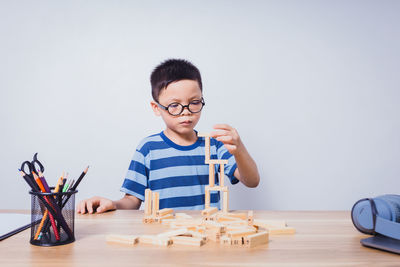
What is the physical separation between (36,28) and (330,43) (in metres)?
1.74

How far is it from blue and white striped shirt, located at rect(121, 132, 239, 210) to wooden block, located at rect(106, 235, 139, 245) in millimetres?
721

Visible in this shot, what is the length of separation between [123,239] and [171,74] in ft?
2.97

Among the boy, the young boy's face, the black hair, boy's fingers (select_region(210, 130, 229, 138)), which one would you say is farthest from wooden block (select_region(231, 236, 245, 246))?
the black hair

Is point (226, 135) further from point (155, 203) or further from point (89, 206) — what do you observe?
Result: point (89, 206)

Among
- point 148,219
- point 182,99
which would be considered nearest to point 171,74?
point 182,99

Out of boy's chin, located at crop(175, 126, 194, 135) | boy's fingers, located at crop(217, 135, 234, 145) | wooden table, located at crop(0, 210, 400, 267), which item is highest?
boy's chin, located at crop(175, 126, 194, 135)

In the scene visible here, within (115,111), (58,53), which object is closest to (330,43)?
(115,111)

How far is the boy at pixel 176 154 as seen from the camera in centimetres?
145

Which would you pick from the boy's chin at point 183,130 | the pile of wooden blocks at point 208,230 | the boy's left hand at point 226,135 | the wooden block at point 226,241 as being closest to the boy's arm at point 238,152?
the boy's left hand at point 226,135

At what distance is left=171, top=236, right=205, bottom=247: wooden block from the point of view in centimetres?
76

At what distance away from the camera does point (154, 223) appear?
0.97 metres

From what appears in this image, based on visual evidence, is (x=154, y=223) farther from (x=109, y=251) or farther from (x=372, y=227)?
(x=372, y=227)

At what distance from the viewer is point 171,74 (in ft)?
5.07

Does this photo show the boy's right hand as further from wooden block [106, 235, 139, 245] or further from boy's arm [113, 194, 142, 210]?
Result: wooden block [106, 235, 139, 245]
